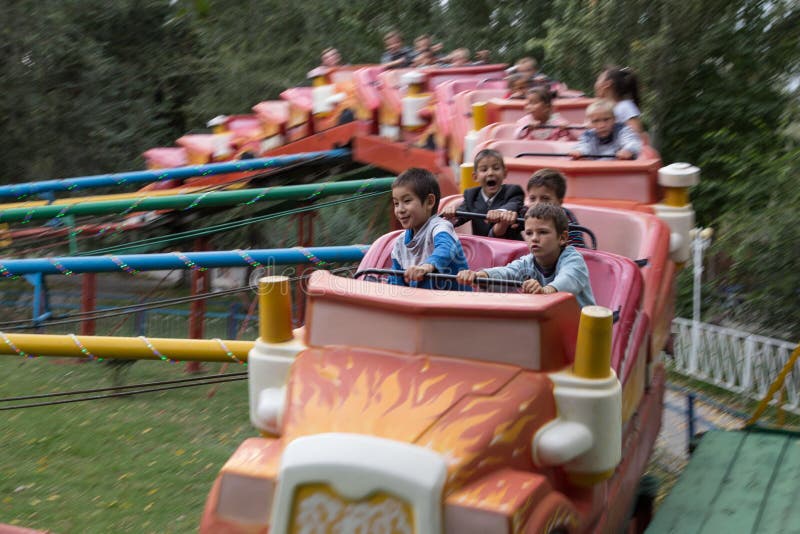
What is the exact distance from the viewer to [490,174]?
13.8 ft

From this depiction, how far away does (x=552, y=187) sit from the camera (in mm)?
3637

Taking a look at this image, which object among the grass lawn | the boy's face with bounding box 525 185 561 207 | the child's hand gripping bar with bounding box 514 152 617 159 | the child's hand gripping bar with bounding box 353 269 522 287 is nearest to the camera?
the child's hand gripping bar with bounding box 353 269 522 287

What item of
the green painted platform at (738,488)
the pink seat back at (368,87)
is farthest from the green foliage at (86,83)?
the green painted platform at (738,488)

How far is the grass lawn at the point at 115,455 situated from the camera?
4355 millimetres

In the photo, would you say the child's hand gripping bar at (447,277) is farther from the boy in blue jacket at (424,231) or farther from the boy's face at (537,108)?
the boy's face at (537,108)

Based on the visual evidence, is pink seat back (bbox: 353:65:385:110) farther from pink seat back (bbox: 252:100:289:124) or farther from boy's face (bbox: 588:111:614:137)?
boy's face (bbox: 588:111:614:137)

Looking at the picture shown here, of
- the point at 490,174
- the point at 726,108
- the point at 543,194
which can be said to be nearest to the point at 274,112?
the point at 726,108

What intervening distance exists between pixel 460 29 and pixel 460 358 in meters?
13.0

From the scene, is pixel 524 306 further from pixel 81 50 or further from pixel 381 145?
pixel 81 50

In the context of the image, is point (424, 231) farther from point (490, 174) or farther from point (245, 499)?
point (245, 499)

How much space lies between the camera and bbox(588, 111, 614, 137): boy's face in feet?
16.8

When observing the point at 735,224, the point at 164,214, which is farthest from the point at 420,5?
the point at 735,224

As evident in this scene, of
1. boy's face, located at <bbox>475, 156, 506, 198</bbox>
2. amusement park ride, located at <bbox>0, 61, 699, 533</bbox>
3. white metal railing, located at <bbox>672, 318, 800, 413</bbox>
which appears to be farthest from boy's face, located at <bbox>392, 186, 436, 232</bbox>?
white metal railing, located at <bbox>672, 318, 800, 413</bbox>

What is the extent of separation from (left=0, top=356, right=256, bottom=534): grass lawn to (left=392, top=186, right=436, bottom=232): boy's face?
1946 millimetres
